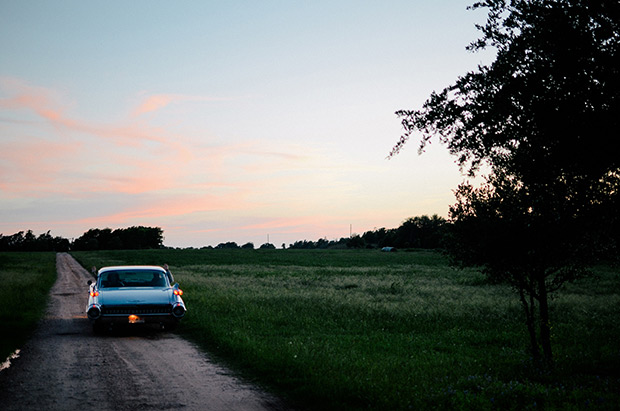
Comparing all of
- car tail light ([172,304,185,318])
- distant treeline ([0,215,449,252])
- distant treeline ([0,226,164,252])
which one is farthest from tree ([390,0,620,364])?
distant treeline ([0,226,164,252])

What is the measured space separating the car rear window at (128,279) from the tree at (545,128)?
9.85m

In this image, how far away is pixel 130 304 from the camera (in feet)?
46.4

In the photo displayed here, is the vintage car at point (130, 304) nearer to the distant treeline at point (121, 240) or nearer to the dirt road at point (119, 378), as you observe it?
the dirt road at point (119, 378)

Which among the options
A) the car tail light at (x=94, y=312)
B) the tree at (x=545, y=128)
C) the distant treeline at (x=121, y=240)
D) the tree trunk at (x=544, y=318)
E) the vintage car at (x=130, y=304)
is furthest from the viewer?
the distant treeline at (x=121, y=240)

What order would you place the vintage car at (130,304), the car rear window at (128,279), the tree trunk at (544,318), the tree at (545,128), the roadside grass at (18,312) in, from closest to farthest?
the tree at (545,128), the tree trunk at (544,318), the roadside grass at (18,312), the vintage car at (130,304), the car rear window at (128,279)

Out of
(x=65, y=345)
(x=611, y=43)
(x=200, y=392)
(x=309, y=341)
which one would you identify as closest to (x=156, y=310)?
(x=65, y=345)

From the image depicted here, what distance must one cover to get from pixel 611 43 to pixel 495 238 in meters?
4.55

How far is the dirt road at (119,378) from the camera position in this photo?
763cm

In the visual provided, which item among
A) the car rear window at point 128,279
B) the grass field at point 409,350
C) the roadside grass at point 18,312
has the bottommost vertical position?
the grass field at point 409,350

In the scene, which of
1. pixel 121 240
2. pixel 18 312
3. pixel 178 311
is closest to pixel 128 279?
pixel 178 311

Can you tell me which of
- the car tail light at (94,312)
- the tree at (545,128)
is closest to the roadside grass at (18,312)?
the car tail light at (94,312)

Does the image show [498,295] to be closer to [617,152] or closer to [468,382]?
[468,382]

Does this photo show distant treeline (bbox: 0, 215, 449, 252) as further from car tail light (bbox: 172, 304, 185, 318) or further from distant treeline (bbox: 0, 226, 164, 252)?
car tail light (bbox: 172, 304, 185, 318)

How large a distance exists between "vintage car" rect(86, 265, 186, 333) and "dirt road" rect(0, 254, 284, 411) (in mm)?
467
